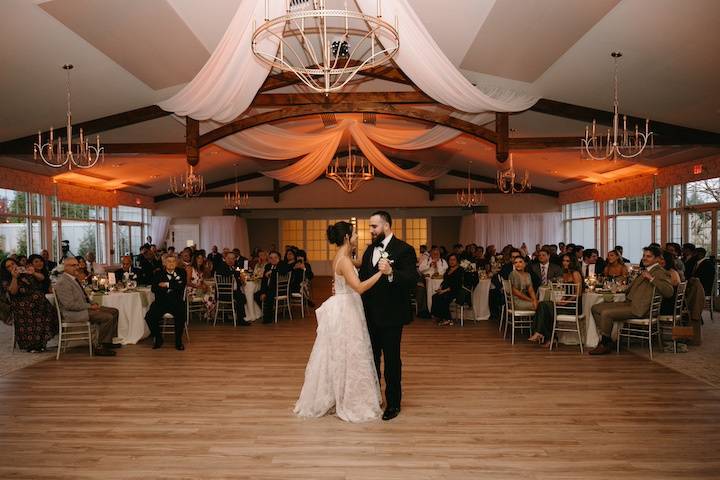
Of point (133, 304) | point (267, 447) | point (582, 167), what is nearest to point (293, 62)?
point (133, 304)

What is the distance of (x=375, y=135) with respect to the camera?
29.1 ft

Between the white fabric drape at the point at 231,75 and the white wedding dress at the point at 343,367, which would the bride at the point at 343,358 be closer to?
the white wedding dress at the point at 343,367

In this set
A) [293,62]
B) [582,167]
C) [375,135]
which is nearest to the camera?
[293,62]

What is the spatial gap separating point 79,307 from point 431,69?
478cm

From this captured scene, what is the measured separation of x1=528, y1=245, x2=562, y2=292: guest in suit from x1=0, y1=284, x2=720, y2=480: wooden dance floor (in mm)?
1479

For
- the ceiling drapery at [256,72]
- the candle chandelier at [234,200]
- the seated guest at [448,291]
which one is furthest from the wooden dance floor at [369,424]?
the candle chandelier at [234,200]

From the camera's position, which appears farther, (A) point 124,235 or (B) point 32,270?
(A) point 124,235

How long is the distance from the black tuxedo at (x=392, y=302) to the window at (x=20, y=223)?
9.87 m

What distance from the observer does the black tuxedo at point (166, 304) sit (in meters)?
7.04

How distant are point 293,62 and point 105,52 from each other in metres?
2.50

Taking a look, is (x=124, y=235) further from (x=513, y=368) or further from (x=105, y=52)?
(x=513, y=368)

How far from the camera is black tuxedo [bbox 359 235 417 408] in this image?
13.7ft

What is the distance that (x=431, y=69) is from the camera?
5617 mm

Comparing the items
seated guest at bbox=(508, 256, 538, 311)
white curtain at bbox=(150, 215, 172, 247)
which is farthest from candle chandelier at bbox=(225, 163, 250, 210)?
seated guest at bbox=(508, 256, 538, 311)
